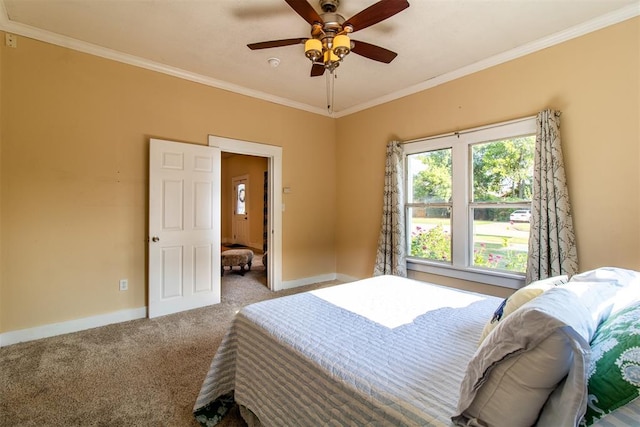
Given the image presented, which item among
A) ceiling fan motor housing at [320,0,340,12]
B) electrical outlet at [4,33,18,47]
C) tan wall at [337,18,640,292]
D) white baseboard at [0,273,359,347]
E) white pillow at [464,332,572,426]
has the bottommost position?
white baseboard at [0,273,359,347]

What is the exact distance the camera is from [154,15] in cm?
248

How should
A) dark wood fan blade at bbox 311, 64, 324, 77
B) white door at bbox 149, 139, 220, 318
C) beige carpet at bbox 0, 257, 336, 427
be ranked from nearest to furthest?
beige carpet at bbox 0, 257, 336, 427
dark wood fan blade at bbox 311, 64, 324, 77
white door at bbox 149, 139, 220, 318

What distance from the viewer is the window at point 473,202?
3.01 meters

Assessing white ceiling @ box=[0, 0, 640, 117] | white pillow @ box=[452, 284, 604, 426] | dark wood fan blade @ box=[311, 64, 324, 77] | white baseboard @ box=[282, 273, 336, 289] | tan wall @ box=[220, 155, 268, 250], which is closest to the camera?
white pillow @ box=[452, 284, 604, 426]

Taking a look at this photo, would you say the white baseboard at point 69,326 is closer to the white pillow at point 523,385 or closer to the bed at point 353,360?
the bed at point 353,360

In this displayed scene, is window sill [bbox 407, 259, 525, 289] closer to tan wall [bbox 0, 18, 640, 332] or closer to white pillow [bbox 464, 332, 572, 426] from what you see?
tan wall [bbox 0, 18, 640, 332]

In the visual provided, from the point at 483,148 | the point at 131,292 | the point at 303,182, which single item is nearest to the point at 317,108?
the point at 303,182

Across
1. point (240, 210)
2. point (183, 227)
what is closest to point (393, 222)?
point (183, 227)

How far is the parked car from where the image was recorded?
9.63 feet

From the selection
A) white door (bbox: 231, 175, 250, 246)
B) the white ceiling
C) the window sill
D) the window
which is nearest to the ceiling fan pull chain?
the white ceiling

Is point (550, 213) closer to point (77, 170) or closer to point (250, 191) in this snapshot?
point (77, 170)

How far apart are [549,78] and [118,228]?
4.55 metres

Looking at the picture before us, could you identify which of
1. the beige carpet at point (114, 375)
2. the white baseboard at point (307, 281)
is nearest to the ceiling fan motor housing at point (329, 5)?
the beige carpet at point (114, 375)

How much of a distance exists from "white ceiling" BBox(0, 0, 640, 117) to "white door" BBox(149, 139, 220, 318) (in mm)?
996
